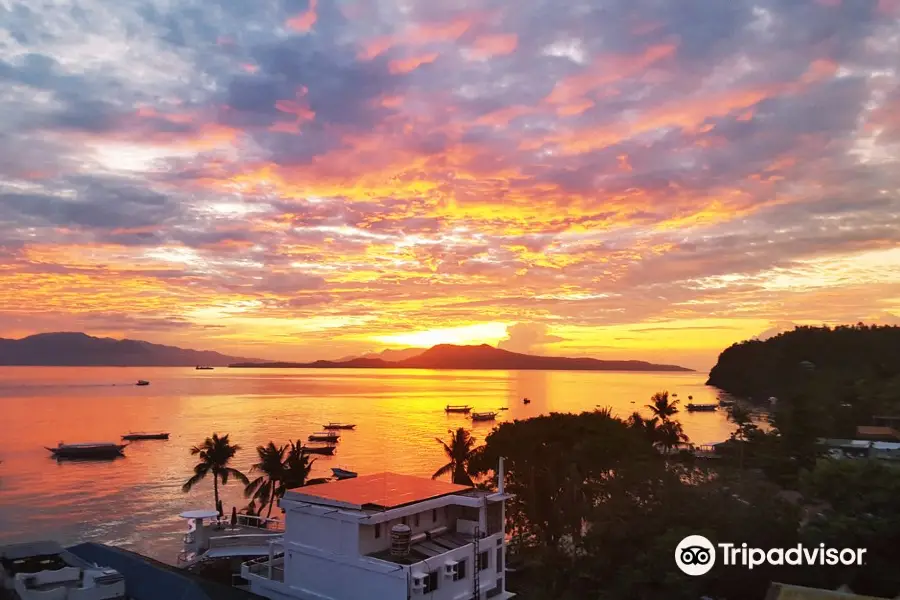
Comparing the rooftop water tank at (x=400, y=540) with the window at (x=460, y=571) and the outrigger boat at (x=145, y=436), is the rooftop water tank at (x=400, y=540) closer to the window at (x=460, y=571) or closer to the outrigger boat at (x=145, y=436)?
the window at (x=460, y=571)

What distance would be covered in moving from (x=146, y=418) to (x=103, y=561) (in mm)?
116833

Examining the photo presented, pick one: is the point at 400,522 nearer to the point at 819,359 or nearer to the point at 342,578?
the point at 342,578

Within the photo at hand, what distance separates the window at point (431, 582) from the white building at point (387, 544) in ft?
0.11

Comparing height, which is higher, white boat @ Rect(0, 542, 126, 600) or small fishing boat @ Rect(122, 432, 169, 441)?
white boat @ Rect(0, 542, 126, 600)

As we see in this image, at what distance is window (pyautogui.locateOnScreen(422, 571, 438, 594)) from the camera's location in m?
20.5

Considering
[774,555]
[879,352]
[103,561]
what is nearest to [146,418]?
[103,561]

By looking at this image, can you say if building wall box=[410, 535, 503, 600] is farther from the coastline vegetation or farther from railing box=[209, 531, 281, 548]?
railing box=[209, 531, 281, 548]

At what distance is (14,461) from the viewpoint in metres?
84.6

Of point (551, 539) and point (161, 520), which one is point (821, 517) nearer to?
point (551, 539)

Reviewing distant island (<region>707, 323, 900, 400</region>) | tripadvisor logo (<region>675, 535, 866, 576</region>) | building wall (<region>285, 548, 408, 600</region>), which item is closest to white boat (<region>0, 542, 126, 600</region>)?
Result: building wall (<region>285, 548, 408, 600</region>)

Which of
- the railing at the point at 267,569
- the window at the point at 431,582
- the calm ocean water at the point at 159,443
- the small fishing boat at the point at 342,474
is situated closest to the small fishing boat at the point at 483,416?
the calm ocean water at the point at 159,443

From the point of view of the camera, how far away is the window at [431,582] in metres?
20.5

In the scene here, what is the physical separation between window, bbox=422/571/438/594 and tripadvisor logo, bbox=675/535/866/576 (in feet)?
25.2

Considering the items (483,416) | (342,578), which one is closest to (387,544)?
(342,578)
